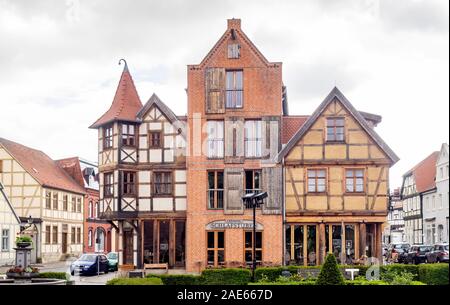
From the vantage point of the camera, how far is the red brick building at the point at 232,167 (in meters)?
17.6

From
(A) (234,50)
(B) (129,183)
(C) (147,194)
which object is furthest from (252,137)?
(B) (129,183)

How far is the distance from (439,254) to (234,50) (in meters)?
6.99

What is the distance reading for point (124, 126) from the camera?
672 inches

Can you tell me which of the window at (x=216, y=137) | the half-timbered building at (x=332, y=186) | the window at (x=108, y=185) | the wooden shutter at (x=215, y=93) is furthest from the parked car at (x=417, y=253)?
the window at (x=108, y=185)

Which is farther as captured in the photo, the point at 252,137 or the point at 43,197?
the point at 252,137

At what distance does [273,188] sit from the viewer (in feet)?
58.9

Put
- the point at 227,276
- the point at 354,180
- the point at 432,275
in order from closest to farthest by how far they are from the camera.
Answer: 1. the point at 432,275
2. the point at 227,276
3. the point at 354,180

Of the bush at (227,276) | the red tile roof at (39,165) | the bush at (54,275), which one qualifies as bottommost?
the bush at (227,276)

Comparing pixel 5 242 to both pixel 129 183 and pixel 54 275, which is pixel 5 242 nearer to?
pixel 54 275

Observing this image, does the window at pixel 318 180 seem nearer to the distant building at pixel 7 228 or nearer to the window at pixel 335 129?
the window at pixel 335 129

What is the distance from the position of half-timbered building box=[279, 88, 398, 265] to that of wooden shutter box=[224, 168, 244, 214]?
4.03 feet

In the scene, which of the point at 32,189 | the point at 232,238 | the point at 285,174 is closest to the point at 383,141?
the point at 285,174

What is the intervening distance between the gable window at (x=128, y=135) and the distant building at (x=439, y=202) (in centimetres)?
861

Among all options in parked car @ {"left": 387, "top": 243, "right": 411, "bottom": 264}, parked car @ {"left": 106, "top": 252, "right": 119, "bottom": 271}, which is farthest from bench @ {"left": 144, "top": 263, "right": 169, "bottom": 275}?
parked car @ {"left": 387, "top": 243, "right": 411, "bottom": 264}
